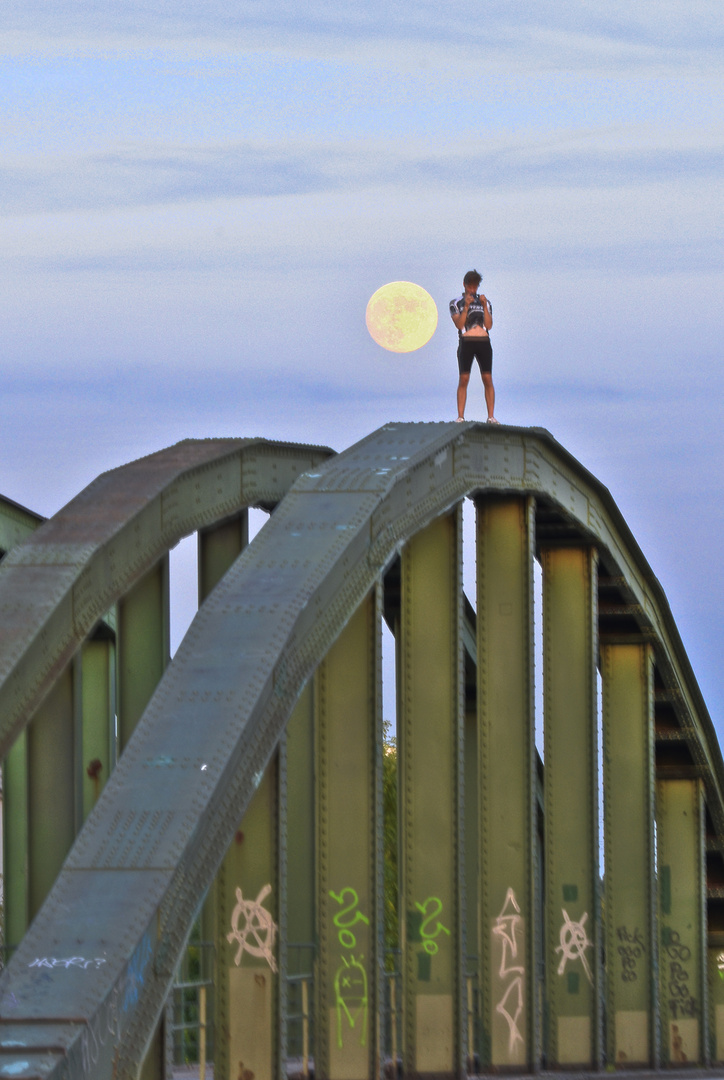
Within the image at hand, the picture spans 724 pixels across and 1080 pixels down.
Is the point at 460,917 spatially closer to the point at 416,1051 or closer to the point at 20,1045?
the point at 416,1051

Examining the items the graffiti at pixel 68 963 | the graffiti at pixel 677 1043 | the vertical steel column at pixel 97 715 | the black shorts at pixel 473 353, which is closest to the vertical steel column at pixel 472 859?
the graffiti at pixel 677 1043

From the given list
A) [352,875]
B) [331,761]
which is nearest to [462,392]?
[331,761]

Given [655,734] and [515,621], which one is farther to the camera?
[655,734]

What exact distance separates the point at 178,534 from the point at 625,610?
735 centimetres

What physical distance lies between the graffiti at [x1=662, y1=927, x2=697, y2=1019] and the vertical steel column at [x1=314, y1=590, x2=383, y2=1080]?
9.77 m

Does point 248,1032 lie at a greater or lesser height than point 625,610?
lesser

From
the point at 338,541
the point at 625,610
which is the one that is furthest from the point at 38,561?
the point at 625,610

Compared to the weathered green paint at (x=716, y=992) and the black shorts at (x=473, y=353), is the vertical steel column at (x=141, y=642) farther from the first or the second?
the weathered green paint at (x=716, y=992)

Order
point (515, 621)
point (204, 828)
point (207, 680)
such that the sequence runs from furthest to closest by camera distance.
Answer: point (515, 621)
point (207, 680)
point (204, 828)

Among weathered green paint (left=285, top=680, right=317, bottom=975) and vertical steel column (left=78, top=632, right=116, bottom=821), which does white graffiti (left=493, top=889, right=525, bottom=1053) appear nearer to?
weathered green paint (left=285, top=680, right=317, bottom=975)

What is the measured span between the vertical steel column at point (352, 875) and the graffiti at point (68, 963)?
5430 millimetres

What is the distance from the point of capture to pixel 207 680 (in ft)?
38.8

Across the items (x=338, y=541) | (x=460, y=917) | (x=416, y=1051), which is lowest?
(x=416, y=1051)

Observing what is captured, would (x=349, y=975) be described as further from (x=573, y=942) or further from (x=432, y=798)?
(x=573, y=942)
